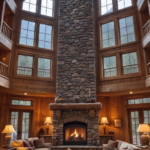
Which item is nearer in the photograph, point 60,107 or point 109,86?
point 60,107

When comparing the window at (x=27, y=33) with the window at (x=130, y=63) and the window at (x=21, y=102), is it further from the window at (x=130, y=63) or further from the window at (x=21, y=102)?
the window at (x=130, y=63)

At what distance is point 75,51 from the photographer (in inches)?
335

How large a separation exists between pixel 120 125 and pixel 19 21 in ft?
23.8

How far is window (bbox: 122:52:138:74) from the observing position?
27.6 ft

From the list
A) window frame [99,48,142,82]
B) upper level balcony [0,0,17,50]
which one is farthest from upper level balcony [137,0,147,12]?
upper level balcony [0,0,17,50]

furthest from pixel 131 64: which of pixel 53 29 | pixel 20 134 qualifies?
pixel 20 134

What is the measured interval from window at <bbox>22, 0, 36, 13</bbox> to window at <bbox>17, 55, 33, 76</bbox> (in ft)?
8.60

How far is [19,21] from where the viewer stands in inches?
360

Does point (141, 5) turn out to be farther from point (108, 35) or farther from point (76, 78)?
point (76, 78)

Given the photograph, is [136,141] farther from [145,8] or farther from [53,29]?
[53,29]

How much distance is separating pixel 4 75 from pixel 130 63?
18.9 feet

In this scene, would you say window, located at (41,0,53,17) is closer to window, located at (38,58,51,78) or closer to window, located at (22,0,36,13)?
window, located at (22,0,36,13)

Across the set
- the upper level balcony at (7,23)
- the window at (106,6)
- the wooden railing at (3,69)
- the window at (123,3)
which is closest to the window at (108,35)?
the window at (106,6)

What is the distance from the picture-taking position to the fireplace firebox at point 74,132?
24.8 ft
